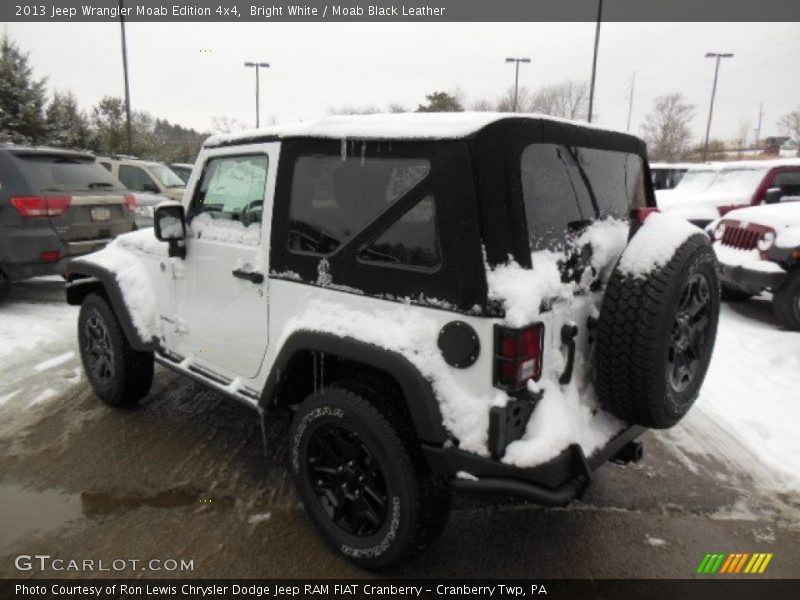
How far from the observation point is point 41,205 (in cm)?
625

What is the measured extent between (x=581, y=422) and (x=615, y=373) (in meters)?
0.26

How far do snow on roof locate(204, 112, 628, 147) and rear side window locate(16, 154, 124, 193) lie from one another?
188 inches

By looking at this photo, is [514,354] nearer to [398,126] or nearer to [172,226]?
[398,126]

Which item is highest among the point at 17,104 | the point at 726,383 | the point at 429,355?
the point at 17,104

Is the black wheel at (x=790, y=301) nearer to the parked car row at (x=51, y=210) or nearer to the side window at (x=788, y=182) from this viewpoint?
the side window at (x=788, y=182)

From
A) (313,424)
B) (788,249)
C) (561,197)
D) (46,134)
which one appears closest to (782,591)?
(561,197)

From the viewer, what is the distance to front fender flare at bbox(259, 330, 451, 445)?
7.11ft

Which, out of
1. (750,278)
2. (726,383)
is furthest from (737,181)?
(726,383)

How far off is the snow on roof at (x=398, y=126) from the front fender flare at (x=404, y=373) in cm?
87

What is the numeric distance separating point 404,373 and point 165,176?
1053cm

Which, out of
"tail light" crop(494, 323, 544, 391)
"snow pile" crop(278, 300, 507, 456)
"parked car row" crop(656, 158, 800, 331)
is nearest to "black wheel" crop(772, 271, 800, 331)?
"parked car row" crop(656, 158, 800, 331)

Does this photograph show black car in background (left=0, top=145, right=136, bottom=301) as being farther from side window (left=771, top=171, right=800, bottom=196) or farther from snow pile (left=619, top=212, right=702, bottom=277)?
side window (left=771, top=171, right=800, bottom=196)

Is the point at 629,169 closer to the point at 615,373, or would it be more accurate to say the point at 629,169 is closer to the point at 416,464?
the point at 615,373

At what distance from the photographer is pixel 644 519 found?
298cm
